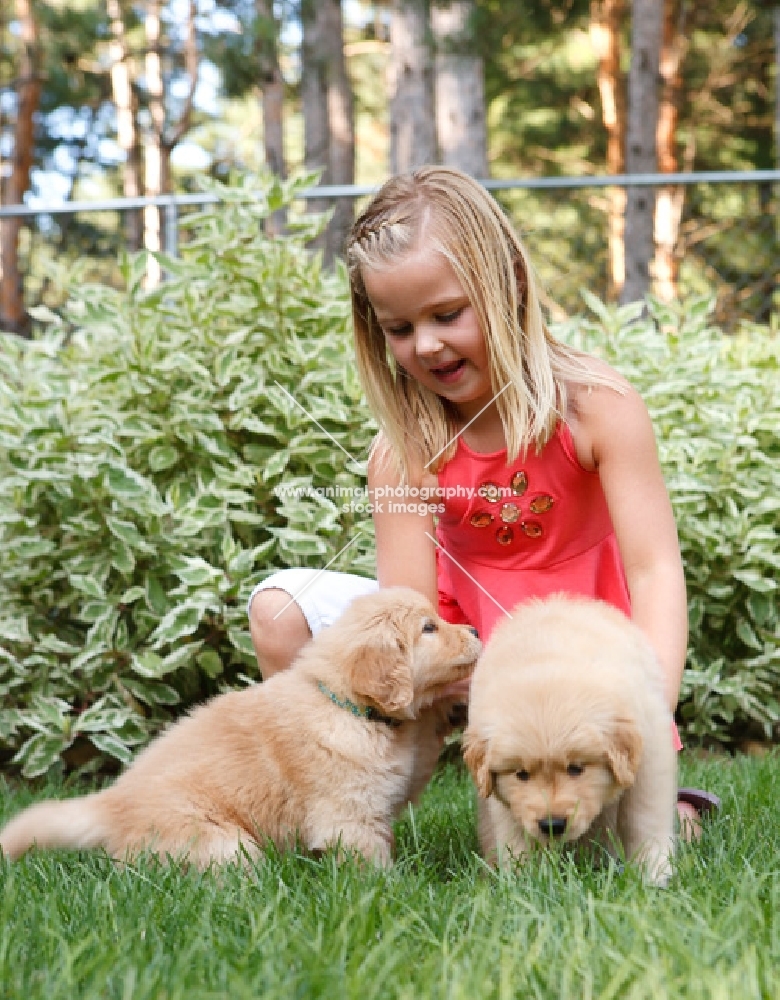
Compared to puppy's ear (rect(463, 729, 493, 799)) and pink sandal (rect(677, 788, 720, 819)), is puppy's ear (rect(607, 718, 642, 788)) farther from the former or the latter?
pink sandal (rect(677, 788, 720, 819))

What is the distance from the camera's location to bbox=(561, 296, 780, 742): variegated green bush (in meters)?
4.61

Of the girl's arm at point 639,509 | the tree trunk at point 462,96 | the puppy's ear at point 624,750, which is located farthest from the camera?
the tree trunk at point 462,96

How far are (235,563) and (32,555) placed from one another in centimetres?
77

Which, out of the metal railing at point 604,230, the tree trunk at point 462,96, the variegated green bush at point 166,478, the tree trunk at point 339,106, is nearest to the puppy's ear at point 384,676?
the variegated green bush at point 166,478

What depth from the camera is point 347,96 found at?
1533 centimetres

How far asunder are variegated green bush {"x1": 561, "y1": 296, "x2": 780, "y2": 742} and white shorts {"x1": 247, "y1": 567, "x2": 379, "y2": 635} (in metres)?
1.67

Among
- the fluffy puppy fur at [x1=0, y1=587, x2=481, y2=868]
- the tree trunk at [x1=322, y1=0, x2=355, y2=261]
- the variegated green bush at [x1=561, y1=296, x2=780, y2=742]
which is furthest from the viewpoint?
the tree trunk at [x1=322, y1=0, x2=355, y2=261]

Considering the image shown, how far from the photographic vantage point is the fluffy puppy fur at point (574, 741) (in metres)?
2.31

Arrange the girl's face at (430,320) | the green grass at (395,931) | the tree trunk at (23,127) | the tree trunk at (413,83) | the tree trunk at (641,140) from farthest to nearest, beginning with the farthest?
the tree trunk at (23,127) → the tree trunk at (413,83) → the tree trunk at (641,140) → the girl's face at (430,320) → the green grass at (395,931)

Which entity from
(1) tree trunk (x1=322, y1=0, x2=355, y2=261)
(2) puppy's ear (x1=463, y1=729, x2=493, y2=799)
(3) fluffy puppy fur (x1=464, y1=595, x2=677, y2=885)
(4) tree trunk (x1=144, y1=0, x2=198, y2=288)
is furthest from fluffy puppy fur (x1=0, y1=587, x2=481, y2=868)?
(1) tree trunk (x1=322, y1=0, x2=355, y2=261)

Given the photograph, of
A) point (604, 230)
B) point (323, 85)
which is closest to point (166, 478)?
point (604, 230)

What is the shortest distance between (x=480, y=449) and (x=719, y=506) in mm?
1793

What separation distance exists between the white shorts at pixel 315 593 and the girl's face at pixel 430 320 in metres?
0.68

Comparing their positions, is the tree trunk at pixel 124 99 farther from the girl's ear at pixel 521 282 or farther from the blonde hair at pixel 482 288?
the girl's ear at pixel 521 282
